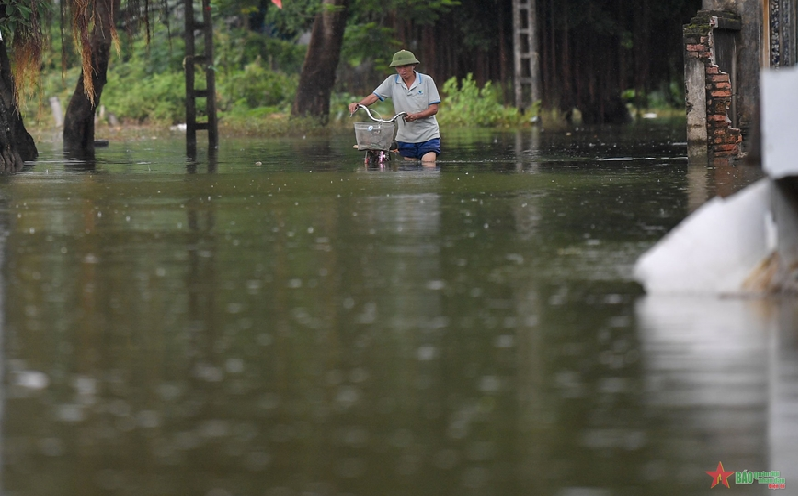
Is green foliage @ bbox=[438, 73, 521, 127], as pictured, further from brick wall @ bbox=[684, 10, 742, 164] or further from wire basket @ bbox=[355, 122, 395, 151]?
wire basket @ bbox=[355, 122, 395, 151]

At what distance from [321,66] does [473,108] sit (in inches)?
150

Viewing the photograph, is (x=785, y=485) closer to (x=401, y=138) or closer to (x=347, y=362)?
(x=347, y=362)

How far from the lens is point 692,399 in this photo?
526cm

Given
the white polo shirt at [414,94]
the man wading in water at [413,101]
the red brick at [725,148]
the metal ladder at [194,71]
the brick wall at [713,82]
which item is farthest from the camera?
the metal ladder at [194,71]

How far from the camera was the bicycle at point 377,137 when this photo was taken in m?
18.9

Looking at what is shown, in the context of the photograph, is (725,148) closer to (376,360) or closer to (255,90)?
(376,360)

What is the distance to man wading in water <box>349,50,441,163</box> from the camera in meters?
18.6

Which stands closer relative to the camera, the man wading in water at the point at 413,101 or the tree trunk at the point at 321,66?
the man wading in water at the point at 413,101

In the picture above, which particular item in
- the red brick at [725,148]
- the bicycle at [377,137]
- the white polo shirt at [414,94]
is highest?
the white polo shirt at [414,94]

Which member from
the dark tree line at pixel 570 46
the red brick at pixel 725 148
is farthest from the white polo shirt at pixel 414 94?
the dark tree line at pixel 570 46

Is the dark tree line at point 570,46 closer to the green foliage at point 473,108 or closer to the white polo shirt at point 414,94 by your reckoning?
the green foliage at point 473,108

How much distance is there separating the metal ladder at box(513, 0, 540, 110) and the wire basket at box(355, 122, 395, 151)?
19.8 m

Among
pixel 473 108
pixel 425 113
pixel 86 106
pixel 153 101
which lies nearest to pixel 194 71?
pixel 86 106

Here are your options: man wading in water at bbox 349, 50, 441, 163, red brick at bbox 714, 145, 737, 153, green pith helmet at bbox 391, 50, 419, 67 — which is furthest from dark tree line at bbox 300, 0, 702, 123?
green pith helmet at bbox 391, 50, 419, 67
